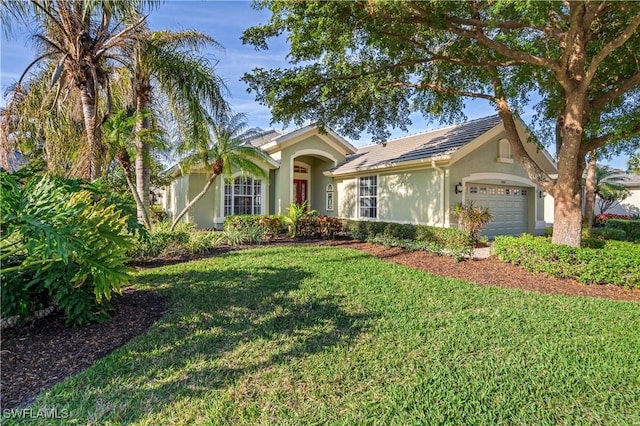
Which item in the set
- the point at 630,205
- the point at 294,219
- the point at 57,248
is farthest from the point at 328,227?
the point at 630,205

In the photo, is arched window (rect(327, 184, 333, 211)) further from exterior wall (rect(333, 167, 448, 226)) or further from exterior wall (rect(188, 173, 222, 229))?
exterior wall (rect(188, 173, 222, 229))

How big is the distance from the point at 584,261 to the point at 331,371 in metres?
7.55

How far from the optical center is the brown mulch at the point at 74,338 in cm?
369

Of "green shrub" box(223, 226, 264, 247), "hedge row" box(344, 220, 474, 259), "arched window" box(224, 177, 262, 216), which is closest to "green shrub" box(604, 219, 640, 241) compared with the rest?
"hedge row" box(344, 220, 474, 259)

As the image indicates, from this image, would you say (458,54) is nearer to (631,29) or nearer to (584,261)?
(631,29)

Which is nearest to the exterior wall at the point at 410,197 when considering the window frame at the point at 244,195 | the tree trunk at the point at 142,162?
the window frame at the point at 244,195

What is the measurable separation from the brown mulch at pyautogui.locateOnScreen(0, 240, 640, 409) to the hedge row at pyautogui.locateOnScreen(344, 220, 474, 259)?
105 inches

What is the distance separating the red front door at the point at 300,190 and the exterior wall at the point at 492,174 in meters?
9.62

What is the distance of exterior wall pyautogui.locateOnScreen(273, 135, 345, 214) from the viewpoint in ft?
57.4

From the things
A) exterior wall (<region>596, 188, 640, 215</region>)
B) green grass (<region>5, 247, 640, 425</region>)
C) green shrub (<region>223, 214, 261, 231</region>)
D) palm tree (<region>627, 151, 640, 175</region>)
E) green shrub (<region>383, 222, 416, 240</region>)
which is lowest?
green grass (<region>5, 247, 640, 425</region>)

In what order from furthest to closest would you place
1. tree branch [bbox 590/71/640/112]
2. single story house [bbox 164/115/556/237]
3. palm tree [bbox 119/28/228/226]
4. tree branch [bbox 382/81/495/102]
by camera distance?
single story house [bbox 164/115/556/237] → tree branch [bbox 382/81/495/102] → palm tree [bbox 119/28/228/226] → tree branch [bbox 590/71/640/112]

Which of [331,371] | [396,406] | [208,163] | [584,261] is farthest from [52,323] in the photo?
[584,261]

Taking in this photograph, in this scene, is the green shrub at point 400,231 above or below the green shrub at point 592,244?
above

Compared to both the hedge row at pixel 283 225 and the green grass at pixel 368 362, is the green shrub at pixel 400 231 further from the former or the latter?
the green grass at pixel 368 362
